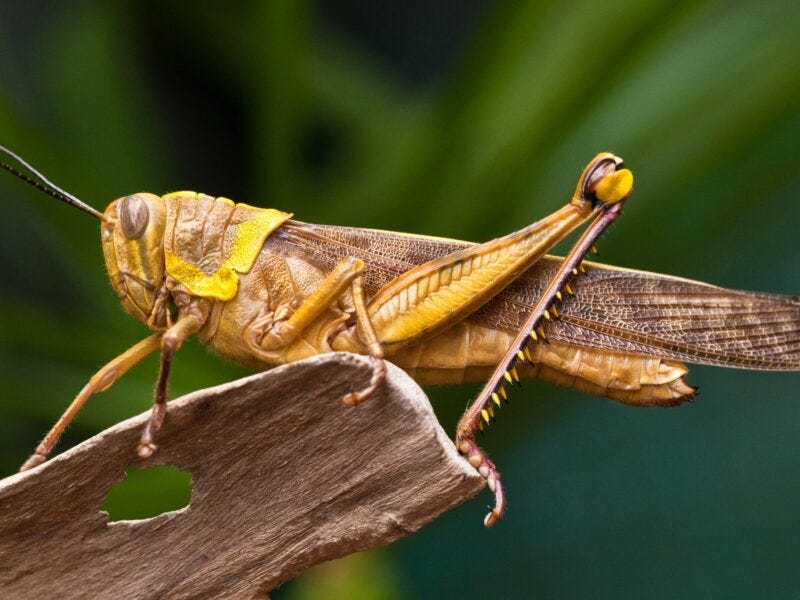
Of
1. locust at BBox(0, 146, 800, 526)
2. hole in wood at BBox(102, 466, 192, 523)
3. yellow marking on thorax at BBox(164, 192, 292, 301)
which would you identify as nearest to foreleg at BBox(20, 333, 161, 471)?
locust at BBox(0, 146, 800, 526)

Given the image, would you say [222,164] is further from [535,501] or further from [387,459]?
[387,459]

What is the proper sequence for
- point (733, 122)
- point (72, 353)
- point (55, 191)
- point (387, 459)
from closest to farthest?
point (387, 459) → point (55, 191) → point (733, 122) → point (72, 353)

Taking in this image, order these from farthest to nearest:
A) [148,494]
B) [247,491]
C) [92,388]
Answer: [148,494]
[92,388]
[247,491]

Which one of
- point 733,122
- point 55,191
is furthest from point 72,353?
point 733,122

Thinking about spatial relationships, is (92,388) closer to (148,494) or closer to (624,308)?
(148,494)

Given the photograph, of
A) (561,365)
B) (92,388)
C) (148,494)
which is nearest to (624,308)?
(561,365)
